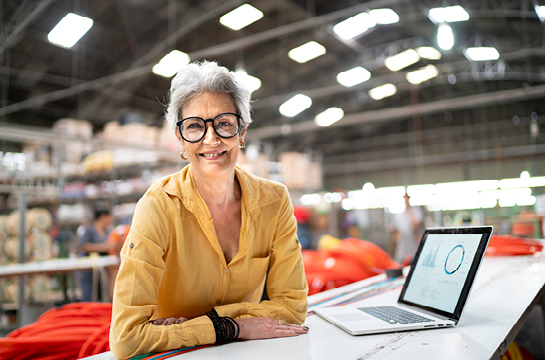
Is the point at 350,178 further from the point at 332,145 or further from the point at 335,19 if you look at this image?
the point at 335,19

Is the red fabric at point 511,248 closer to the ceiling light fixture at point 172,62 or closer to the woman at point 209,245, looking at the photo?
the woman at point 209,245

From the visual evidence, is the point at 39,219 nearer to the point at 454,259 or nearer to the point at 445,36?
the point at 454,259

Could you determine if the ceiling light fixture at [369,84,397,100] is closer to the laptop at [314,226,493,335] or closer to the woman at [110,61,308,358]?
the laptop at [314,226,493,335]

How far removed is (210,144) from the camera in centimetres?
132

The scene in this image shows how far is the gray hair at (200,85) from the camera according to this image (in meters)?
1.33

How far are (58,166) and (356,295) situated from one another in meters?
6.27

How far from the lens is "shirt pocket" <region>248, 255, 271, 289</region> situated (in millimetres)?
1420

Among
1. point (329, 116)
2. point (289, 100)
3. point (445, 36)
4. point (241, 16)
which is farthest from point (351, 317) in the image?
point (329, 116)

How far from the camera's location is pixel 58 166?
6.84 m

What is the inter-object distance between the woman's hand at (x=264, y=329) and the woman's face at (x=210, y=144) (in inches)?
17.9

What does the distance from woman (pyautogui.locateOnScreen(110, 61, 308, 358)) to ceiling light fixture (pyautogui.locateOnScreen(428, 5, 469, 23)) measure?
8668mm

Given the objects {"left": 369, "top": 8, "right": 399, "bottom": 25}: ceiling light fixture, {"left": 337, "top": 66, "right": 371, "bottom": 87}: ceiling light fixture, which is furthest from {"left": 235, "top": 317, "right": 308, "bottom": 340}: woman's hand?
{"left": 337, "top": 66, "right": 371, "bottom": 87}: ceiling light fixture

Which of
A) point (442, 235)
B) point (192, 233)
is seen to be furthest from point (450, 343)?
point (192, 233)

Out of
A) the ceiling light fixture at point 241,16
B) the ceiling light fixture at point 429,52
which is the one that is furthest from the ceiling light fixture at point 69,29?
the ceiling light fixture at point 429,52
